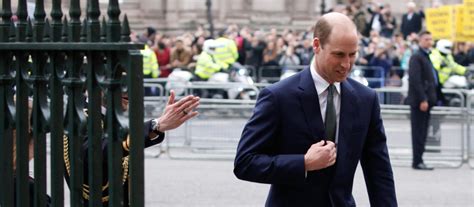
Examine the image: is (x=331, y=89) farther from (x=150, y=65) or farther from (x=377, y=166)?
(x=150, y=65)

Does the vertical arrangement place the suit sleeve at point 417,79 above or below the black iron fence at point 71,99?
below

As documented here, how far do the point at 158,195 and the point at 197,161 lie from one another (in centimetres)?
460

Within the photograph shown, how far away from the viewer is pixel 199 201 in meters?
12.8

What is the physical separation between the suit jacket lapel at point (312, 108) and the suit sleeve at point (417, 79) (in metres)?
11.0

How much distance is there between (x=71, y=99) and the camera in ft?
14.0

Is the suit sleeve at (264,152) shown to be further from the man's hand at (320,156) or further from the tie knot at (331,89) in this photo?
the tie knot at (331,89)

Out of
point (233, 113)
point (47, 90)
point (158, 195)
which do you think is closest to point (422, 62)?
point (233, 113)

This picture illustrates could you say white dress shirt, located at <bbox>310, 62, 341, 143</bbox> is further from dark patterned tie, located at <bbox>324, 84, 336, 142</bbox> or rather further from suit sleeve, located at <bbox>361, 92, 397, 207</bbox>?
suit sleeve, located at <bbox>361, 92, 397, 207</bbox>

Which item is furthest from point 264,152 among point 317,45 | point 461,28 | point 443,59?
point 443,59

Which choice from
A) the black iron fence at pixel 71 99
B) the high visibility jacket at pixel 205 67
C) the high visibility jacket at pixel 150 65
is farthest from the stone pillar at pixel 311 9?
the black iron fence at pixel 71 99

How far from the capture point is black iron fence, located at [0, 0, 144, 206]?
402 centimetres

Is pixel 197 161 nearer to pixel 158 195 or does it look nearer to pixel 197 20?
pixel 158 195

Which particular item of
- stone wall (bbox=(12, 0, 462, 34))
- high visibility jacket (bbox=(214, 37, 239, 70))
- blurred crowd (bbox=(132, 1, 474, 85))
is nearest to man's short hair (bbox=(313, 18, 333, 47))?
blurred crowd (bbox=(132, 1, 474, 85))

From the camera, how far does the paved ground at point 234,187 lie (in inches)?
508
